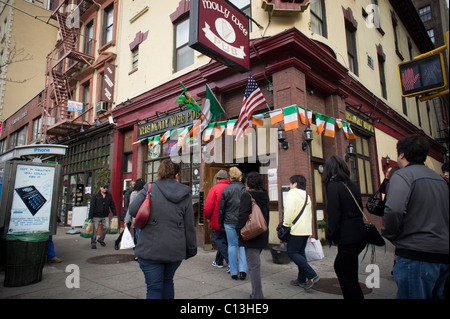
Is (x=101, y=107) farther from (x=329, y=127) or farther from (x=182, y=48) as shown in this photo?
(x=329, y=127)

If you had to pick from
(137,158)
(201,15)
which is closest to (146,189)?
(201,15)

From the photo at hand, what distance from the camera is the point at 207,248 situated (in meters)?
7.72

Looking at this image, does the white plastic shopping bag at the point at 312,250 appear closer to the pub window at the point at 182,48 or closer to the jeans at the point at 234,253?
the jeans at the point at 234,253

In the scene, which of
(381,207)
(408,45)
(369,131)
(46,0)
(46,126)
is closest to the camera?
(381,207)

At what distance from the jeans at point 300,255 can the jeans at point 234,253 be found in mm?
960

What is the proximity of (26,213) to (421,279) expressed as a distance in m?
6.42

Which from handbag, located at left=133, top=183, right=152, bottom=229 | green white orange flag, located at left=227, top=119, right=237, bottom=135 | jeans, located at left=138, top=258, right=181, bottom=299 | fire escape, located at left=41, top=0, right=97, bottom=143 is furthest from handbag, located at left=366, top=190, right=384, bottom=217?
fire escape, located at left=41, top=0, right=97, bottom=143

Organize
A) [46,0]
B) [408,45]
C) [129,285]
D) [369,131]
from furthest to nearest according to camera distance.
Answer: [46,0]
[408,45]
[369,131]
[129,285]

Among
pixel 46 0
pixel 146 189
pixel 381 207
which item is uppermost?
pixel 46 0

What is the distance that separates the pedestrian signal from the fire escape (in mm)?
15183

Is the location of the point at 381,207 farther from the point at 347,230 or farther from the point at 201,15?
the point at 201,15

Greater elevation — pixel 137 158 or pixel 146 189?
pixel 137 158

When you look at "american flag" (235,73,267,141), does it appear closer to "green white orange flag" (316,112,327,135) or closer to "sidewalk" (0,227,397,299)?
"green white orange flag" (316,112,327,135)

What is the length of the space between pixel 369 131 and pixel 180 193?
10591 millimetres
